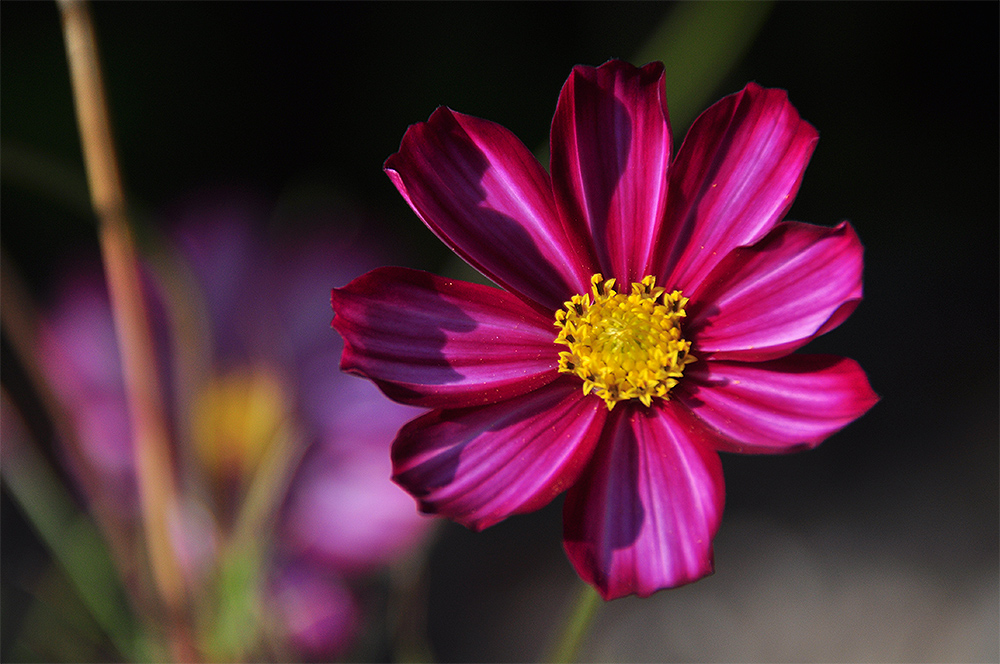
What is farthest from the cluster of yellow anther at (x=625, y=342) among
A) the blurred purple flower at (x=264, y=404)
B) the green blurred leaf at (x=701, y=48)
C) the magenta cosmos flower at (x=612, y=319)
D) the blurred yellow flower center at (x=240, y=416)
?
the blurred yellow flower center at (x=240, y=416)

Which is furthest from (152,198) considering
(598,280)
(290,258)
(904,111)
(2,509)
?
(904,111)

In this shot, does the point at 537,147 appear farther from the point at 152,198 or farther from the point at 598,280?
the point at 598,280

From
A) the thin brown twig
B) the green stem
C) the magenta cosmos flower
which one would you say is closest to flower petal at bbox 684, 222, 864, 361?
the magenta cosmos flower

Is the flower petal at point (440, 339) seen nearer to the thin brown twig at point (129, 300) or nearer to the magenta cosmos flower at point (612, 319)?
the magenta cosmos flower at point (612, 319)

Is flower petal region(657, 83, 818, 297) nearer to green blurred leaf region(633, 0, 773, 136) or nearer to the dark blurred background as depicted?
green blurred leaf region(633, 0, 773, 136)

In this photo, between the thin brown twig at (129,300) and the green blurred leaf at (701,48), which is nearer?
the thin brown twig at (129,300)

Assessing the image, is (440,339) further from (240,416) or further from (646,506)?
(240,416)

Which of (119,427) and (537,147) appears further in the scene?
(537,147)
